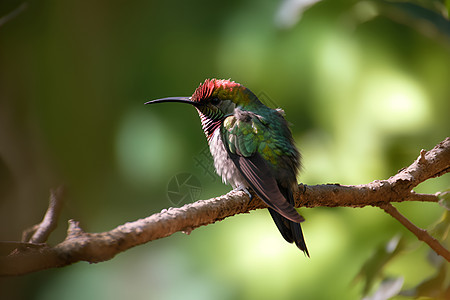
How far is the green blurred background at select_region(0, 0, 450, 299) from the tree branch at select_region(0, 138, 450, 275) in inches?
17.2

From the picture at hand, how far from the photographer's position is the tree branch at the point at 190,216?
73 centimetres

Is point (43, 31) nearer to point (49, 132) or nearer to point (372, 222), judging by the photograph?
point (49, 132)

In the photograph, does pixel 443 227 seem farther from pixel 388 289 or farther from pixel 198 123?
pixel 198 123

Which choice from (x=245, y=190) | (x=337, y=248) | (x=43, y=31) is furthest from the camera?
(x=43, y=31)

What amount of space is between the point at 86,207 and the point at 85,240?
2.49 m

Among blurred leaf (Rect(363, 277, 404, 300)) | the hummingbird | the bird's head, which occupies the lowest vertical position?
blurred leaf (Rect(363, 277, 404, 300))

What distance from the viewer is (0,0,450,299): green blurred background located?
229cm

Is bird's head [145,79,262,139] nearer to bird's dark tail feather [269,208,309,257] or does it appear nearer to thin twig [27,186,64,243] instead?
bird's dark tail feather [269,208,309,257]

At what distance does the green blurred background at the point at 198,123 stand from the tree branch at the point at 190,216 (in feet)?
1.43

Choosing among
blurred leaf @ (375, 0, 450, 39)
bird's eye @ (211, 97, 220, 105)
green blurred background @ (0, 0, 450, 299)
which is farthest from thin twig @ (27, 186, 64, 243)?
blurred leaf @ (375, 0, 450, 39)

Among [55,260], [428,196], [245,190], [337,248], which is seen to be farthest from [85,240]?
[337,248]

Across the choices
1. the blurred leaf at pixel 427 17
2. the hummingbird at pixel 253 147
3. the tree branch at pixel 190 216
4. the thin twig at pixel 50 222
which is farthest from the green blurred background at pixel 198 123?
the thin twig at pixel 50 222

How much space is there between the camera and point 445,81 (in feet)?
8.14

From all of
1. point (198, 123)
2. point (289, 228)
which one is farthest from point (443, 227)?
point (198, 123)
